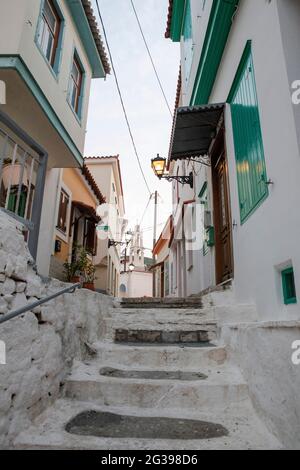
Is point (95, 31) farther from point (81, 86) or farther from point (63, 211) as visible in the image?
point (63, 211)

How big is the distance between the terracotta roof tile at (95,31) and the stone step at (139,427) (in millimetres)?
7622

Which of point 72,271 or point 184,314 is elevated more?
point 72,271

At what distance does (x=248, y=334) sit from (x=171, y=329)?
4.70ft

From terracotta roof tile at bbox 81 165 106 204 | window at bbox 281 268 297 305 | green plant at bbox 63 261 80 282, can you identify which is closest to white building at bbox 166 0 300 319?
window at bbox 281 268 297 305

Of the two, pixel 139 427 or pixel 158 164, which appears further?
pixel 158 164

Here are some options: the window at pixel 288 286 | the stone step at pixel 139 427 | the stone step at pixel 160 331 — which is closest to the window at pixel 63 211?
the stone step at pixel 160 331

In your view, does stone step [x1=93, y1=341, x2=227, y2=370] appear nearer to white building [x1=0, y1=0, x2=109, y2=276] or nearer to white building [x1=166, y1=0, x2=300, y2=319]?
white building [x1=166, y1=0, x2=300, y2=319]

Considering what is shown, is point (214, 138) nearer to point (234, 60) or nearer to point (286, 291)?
point (234, 60)

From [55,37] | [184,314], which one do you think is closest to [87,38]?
[55,37]

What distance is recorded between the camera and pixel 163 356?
10.8 ft

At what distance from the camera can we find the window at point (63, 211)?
319 inches

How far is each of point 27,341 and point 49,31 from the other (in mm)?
5991

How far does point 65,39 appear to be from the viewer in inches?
244
